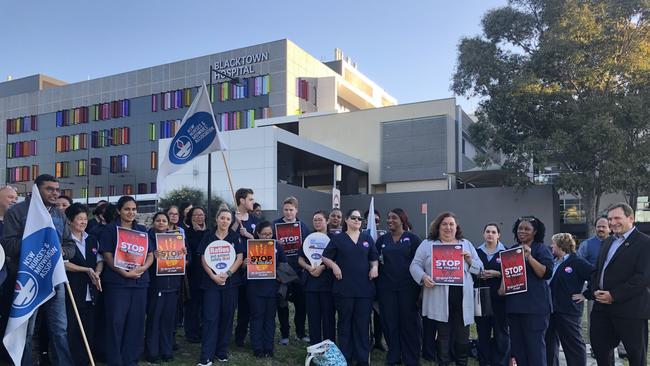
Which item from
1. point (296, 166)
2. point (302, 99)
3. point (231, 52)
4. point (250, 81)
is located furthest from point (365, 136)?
point (231, 52)

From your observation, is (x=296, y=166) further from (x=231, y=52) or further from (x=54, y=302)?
(x=54, y=302)

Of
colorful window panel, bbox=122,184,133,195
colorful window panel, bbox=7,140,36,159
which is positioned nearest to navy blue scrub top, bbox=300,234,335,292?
colorful window panel, bbox=122,184,133,195

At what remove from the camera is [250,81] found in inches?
2047

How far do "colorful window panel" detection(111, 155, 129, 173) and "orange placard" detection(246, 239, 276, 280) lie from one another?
184 ft

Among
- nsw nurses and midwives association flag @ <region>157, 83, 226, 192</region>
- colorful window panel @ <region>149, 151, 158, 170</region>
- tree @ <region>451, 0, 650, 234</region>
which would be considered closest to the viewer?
nsw nurses and midwives association flag @ <region>157, 83, 226, 192</region>

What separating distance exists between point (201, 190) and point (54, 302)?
29.9m

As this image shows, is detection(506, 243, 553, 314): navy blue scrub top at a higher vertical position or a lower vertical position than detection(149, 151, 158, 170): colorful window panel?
lower

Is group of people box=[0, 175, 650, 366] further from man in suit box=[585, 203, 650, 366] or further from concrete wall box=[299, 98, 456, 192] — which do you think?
concrete wall box=[299, 98, 456, 192]

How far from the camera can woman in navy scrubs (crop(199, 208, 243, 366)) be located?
6.59 m

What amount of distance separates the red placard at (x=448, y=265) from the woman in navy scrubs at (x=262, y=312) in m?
2.19

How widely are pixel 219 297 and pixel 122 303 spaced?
1206 millimetres

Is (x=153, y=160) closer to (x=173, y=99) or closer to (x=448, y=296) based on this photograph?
(x=173, y=99)

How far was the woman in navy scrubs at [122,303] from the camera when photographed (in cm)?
599

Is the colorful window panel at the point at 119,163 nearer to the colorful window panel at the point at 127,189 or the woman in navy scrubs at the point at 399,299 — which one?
the colorful window panel at the point at 127,189
